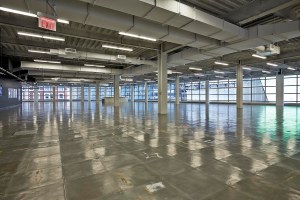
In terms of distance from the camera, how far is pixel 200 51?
38.9 feet

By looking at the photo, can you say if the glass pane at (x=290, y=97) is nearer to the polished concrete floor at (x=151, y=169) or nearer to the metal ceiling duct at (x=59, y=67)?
the metal ceiling duct at (x=59, y=67)

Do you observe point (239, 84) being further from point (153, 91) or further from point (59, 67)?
point (153, 91)

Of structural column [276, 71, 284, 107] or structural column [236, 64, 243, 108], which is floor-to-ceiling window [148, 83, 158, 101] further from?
structural column [236, 64, 243, 108]

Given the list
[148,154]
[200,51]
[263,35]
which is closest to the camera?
[148,154]

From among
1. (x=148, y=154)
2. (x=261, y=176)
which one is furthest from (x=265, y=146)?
(x=148, y=154)

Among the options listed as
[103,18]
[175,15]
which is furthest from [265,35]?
[103,18]

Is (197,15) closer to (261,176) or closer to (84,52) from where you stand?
(261,176)

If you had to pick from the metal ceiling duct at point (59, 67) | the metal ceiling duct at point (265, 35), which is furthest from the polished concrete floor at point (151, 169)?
the metal ceiling duct at point (59, 67)

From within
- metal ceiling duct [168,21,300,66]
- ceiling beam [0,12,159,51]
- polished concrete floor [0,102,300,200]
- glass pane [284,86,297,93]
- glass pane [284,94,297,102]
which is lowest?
polished concrete floor [0,102,300,200]

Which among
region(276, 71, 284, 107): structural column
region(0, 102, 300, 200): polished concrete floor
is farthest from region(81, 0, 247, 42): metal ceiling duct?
region(276, 71, 284, 107): structural column

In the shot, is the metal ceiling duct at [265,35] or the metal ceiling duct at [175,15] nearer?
the metal ceiling duct at [175,15]

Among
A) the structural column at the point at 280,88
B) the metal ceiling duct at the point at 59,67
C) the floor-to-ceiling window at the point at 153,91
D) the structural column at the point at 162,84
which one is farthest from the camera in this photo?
the floor-to-ceiling window at the point at 153,91

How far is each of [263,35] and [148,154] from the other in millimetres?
7991

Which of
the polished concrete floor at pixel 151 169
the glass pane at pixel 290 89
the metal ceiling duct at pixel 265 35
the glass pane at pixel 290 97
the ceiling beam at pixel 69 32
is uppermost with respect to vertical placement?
the ceiling beam at pixel 69 32
